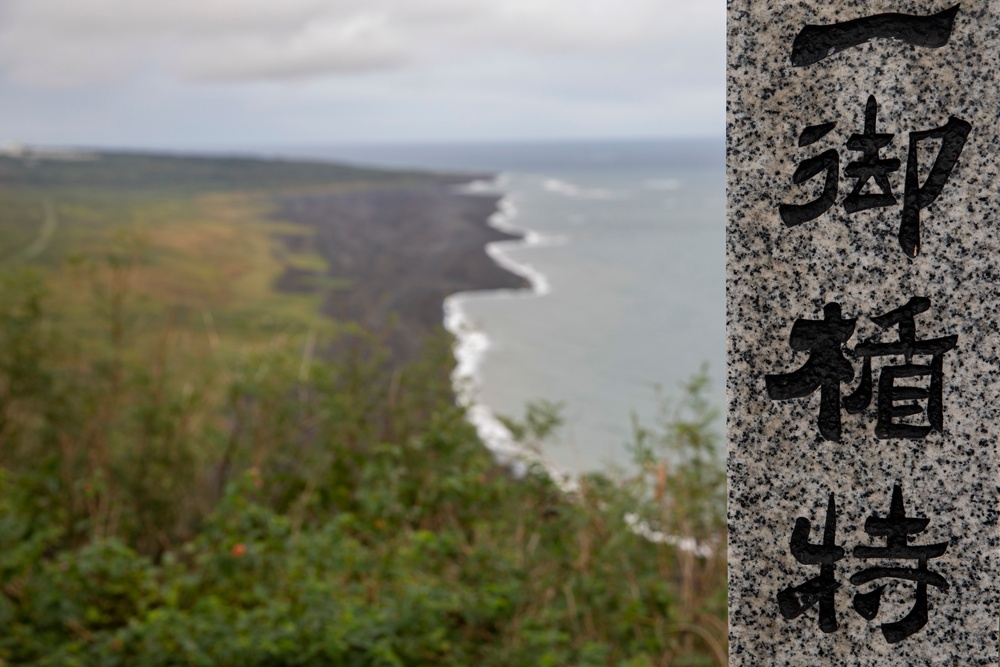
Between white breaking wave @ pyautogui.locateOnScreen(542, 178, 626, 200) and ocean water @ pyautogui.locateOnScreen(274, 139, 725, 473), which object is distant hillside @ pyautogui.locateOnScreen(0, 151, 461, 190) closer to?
white breaking wave @ pyautogui.locateOnScreen(542, 178, 626, 200)

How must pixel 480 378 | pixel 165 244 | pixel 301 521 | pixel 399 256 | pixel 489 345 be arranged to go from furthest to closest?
1. pixel 399 256
2. pixel 165 244
3. pixel 489 345
4. pixel 480 378
5. pixel 301 521

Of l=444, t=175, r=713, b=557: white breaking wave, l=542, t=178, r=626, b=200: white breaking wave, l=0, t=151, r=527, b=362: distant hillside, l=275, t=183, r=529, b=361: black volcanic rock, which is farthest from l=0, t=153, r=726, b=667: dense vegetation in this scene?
l=542, t=178, r=626, b=200: white breaking wave

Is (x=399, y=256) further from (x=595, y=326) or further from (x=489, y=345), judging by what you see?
(x=489, y=345)

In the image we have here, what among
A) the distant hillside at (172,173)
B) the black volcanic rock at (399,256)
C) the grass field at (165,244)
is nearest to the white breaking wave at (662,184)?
the distant hillside at (172,173)

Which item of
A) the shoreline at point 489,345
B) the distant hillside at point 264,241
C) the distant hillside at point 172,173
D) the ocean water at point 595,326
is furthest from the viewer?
the distant hillside at point 172,173

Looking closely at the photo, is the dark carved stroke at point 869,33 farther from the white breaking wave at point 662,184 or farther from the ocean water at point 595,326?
the white breaking wave at point 662,184

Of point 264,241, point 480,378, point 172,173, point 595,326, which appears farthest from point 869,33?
point 172,173
